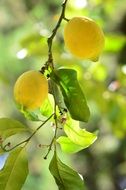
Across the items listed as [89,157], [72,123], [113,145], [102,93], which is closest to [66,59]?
[102,93]

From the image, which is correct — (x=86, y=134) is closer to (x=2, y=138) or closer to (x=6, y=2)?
(x=2, y=138)

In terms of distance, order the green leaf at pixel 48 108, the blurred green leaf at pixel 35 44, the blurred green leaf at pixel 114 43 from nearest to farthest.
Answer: the green leaf at pixel 48 108 → the blurred green leaf at pixel 35 44 → the blurred green leaf at pixel 114 43

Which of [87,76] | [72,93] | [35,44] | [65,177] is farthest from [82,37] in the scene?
[87,76]

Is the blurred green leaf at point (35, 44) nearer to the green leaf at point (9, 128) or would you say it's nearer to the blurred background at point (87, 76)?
the blurred background at point (87, 76)

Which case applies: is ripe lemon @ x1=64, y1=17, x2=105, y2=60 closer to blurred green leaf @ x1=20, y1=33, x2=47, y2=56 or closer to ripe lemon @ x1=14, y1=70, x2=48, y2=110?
ripe lemon @ x1=14, y1=70, x2=48, y2=110

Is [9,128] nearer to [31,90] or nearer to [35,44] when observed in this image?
[31,90]

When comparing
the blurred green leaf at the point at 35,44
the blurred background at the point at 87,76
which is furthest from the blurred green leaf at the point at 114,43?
the blurred green leaf at the point at 35,44
